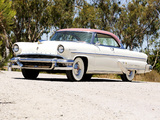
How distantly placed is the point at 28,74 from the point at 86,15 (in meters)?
27.9

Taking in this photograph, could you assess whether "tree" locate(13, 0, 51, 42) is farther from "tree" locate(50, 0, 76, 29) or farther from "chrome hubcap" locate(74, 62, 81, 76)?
"chrome hubcap" locate(74, 62, 81, 76)

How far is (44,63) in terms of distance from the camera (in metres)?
10.6

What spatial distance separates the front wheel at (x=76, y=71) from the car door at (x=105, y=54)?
0.65m

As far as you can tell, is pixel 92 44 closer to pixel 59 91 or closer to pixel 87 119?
pixel 59 91

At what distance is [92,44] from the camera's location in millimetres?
11445

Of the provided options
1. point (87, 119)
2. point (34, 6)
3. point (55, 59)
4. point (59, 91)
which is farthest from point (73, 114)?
→ point (34, 6)

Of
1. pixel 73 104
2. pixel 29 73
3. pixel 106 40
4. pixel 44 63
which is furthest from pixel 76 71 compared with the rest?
pixel 73 104

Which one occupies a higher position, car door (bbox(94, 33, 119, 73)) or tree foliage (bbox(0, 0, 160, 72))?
tree foliage (bbox(0, 0, 160, 72))

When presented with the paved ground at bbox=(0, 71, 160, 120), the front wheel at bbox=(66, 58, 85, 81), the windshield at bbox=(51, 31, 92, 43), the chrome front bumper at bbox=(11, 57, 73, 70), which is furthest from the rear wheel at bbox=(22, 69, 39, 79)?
the paved ground at bbox=(0, 71, 160, 120)

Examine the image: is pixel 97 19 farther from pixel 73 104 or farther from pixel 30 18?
pixel 73 104

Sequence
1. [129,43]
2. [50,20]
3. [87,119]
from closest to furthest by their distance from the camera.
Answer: [87,119], [50,20], [129,43]

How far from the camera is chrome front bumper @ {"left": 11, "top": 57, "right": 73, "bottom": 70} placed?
10375mm

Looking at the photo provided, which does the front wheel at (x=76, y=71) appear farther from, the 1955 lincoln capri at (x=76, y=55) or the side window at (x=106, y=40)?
the side window at (x=106, y=40)

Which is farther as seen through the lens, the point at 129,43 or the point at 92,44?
the point at 129,43
